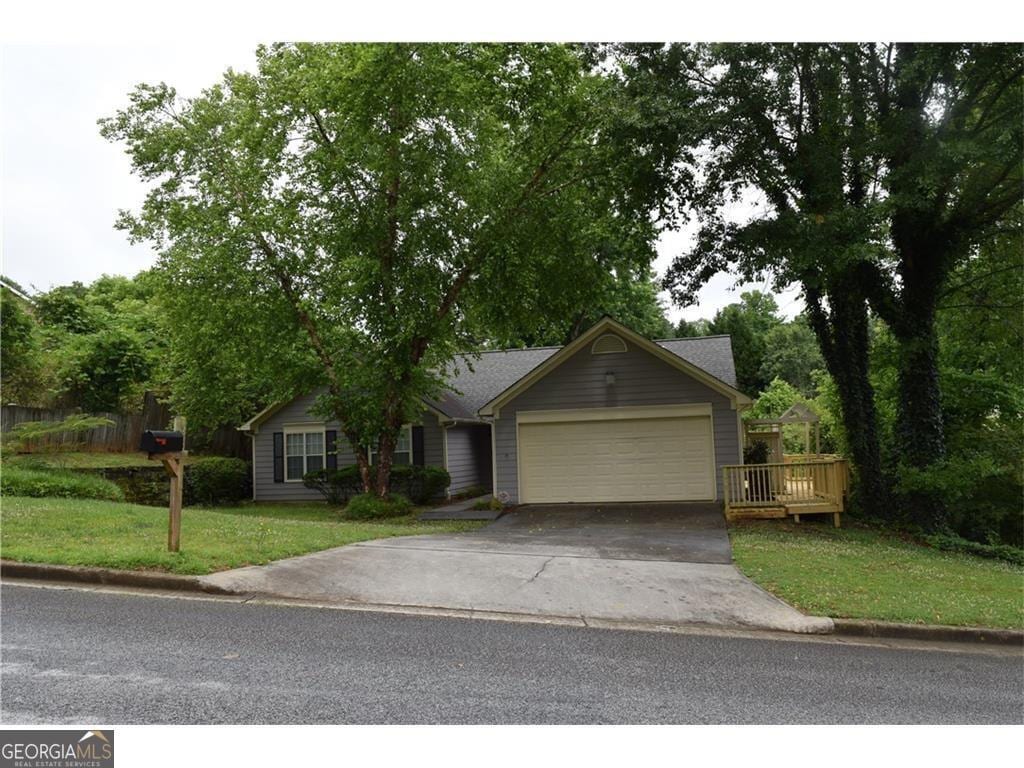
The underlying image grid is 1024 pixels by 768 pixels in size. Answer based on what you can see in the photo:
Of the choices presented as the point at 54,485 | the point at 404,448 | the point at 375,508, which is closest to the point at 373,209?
the point at 375,508

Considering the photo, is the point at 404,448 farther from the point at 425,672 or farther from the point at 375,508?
the point at 425,672

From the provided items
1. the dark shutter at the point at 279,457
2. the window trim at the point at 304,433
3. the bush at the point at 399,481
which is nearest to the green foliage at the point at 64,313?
the dark shutter at the point at 279,457

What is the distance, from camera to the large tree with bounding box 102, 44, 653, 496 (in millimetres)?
15047

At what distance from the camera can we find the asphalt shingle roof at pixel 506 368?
1895cm

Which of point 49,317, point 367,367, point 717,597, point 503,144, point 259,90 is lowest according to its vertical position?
point 717,597

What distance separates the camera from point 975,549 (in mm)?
13477

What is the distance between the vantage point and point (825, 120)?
1385 cm

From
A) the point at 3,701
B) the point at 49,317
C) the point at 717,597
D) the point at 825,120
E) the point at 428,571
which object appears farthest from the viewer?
the point at 49,317

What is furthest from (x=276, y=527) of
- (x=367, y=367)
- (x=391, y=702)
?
(x=391, y=702)

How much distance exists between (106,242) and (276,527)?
12.7 meters

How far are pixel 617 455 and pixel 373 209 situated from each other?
781 centimetres

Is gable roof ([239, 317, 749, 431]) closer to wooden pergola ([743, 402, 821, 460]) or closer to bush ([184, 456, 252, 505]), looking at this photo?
bush ([184, 456, 252, 505])

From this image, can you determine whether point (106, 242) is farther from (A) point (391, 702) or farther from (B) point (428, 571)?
(A) point (391, 702)

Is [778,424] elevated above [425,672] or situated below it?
above
